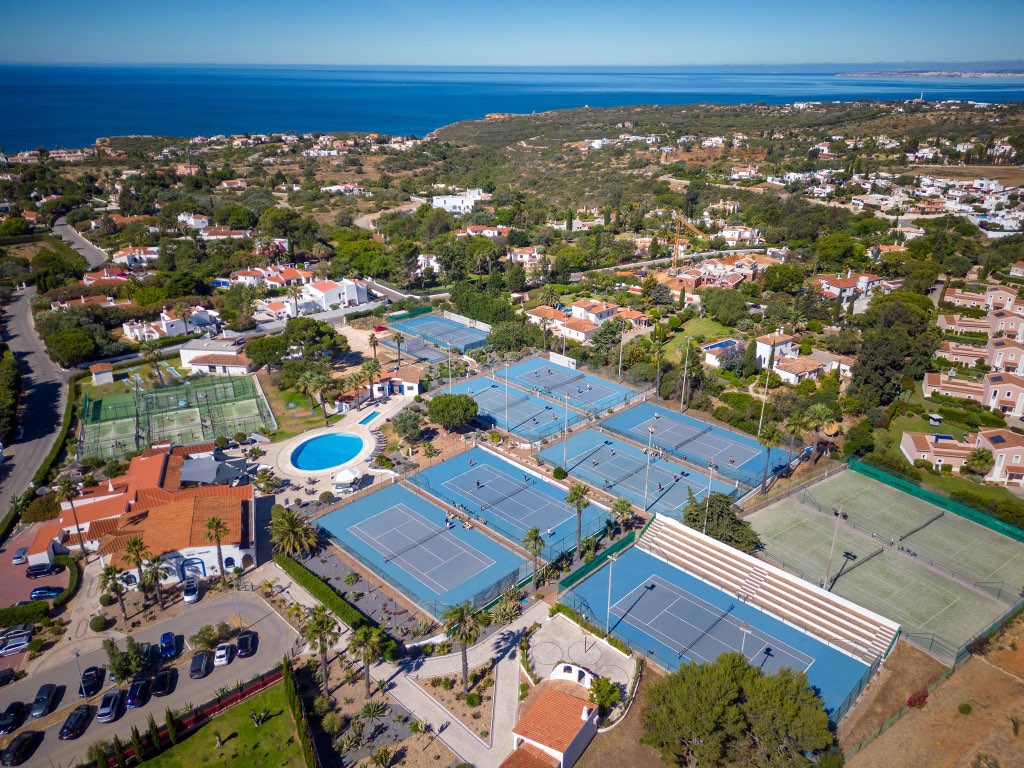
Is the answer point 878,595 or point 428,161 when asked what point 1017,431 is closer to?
point 878,595

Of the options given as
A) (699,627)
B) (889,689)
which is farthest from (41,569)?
(889,689)

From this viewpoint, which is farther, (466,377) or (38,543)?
(466,377)

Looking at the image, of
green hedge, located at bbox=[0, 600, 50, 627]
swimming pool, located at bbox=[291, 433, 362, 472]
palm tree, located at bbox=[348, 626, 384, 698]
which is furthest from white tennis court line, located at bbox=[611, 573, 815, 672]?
green hedge, located at bbox=[0, 600, 50, 627]

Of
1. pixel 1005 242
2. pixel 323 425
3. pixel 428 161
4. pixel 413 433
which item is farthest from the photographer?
pixel 428 161

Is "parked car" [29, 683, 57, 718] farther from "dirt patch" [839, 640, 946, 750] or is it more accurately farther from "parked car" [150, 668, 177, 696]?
"dirt patch" [839, 640, 946, 750]

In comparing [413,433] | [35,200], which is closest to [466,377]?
[413,433]

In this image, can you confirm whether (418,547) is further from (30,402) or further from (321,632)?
(30,402)

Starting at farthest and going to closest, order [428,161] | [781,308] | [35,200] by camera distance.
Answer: [428,161], [35,200], [781,308]

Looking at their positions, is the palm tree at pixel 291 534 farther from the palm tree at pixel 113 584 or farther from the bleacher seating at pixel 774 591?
the bleacher seating at pixel 774 591
